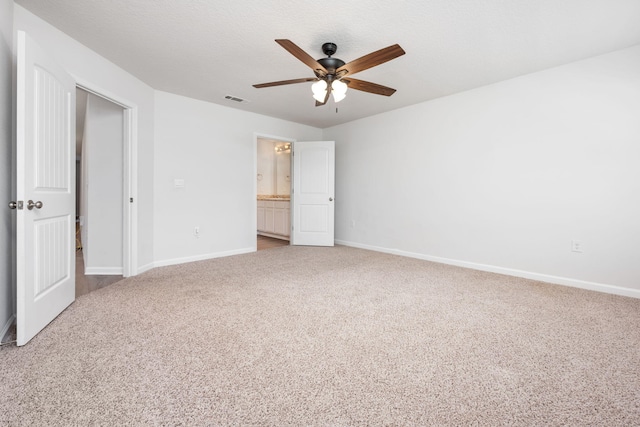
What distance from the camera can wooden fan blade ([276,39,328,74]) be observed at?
1.88 m

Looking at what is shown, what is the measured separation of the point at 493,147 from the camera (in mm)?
3629

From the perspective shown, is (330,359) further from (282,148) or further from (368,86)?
(282,148)

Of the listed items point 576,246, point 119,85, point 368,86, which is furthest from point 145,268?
point 576,246

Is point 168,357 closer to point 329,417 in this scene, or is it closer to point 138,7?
point 329,417

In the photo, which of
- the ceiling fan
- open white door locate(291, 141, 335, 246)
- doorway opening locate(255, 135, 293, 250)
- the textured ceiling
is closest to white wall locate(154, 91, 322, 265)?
the textured ceiling

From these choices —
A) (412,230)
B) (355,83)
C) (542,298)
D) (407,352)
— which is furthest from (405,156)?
(407,352)

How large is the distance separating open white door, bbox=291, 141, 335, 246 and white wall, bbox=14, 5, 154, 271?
100 inches

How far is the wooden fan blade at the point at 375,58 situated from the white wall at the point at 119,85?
95.8 inches

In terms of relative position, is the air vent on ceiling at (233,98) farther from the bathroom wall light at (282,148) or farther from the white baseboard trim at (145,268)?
the bathroom wall light at (282,148)

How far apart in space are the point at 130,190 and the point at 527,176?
15.7 feet

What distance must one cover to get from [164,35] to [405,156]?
3548 millimetres

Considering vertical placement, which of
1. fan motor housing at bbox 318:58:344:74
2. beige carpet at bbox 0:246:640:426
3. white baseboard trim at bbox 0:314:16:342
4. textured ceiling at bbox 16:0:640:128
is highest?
textured ceiling at bbox 16:0:640:128

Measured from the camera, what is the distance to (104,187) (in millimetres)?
3506

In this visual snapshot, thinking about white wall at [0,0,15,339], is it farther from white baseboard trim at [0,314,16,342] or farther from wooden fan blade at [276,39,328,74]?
wooden fan blade at [276,39,328,74]
